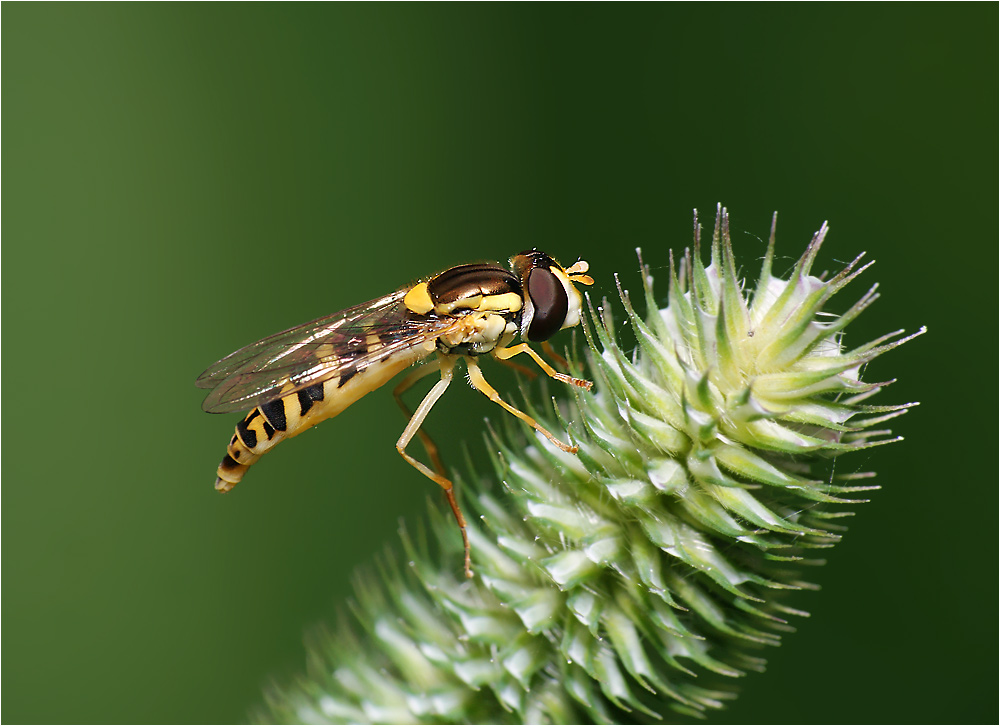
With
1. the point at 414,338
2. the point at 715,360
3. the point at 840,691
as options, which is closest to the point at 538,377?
the point at 414,338

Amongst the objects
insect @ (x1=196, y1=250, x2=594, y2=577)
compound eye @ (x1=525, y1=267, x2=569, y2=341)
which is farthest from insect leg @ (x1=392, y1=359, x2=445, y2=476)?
compound eye @ (x1=525, y1=267, x2=569, y2=341)

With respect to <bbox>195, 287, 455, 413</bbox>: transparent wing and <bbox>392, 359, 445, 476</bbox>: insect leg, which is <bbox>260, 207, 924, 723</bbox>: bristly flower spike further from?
<bbox>195, 287, 455, 413</bbox>: transparent wing

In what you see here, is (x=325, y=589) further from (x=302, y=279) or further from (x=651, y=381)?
(x=651, y=381)

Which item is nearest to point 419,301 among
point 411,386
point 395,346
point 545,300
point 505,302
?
point 395,346

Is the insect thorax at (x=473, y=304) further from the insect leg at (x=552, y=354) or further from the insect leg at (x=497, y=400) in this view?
the insect leg at (x=552, y=354)

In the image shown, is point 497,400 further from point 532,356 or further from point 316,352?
point 316,352

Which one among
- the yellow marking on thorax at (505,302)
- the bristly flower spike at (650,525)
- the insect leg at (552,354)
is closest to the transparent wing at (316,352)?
the yellow marking on thorax at (505,302)
